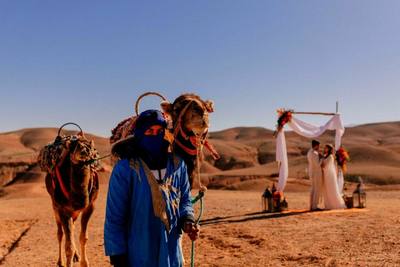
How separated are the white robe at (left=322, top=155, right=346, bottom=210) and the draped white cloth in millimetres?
775

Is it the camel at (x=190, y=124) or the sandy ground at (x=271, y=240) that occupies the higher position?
the camel at (x=190, y=124)

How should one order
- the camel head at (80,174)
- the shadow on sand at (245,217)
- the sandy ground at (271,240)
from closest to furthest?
the camel head at (80,174) → the sandy ground at (271,240) → the shadow on sand at (245,217)

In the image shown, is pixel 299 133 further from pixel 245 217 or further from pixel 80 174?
pixel 80 174

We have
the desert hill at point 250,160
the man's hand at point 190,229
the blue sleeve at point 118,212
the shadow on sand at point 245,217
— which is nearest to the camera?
the blue sleeve at point 118,212

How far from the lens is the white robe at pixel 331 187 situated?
1481 cm

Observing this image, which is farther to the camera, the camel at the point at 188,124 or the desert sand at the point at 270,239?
the desert sand at the point at 270,239

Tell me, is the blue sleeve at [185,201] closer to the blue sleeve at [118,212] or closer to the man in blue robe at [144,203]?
the man in blue robe at [144,203]

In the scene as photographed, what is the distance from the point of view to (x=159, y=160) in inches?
121

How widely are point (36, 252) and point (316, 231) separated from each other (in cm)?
613

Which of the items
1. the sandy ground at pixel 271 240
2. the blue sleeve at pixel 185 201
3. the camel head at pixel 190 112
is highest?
the camel head at pixel 190 112

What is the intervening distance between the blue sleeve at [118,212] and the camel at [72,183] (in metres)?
3.87

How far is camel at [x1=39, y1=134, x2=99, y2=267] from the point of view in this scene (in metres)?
6.61

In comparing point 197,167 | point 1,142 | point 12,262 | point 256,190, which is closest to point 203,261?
point 12,262

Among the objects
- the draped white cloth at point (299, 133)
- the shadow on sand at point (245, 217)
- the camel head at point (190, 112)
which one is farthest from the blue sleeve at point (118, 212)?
the draped white cloth at point (299, 133)
